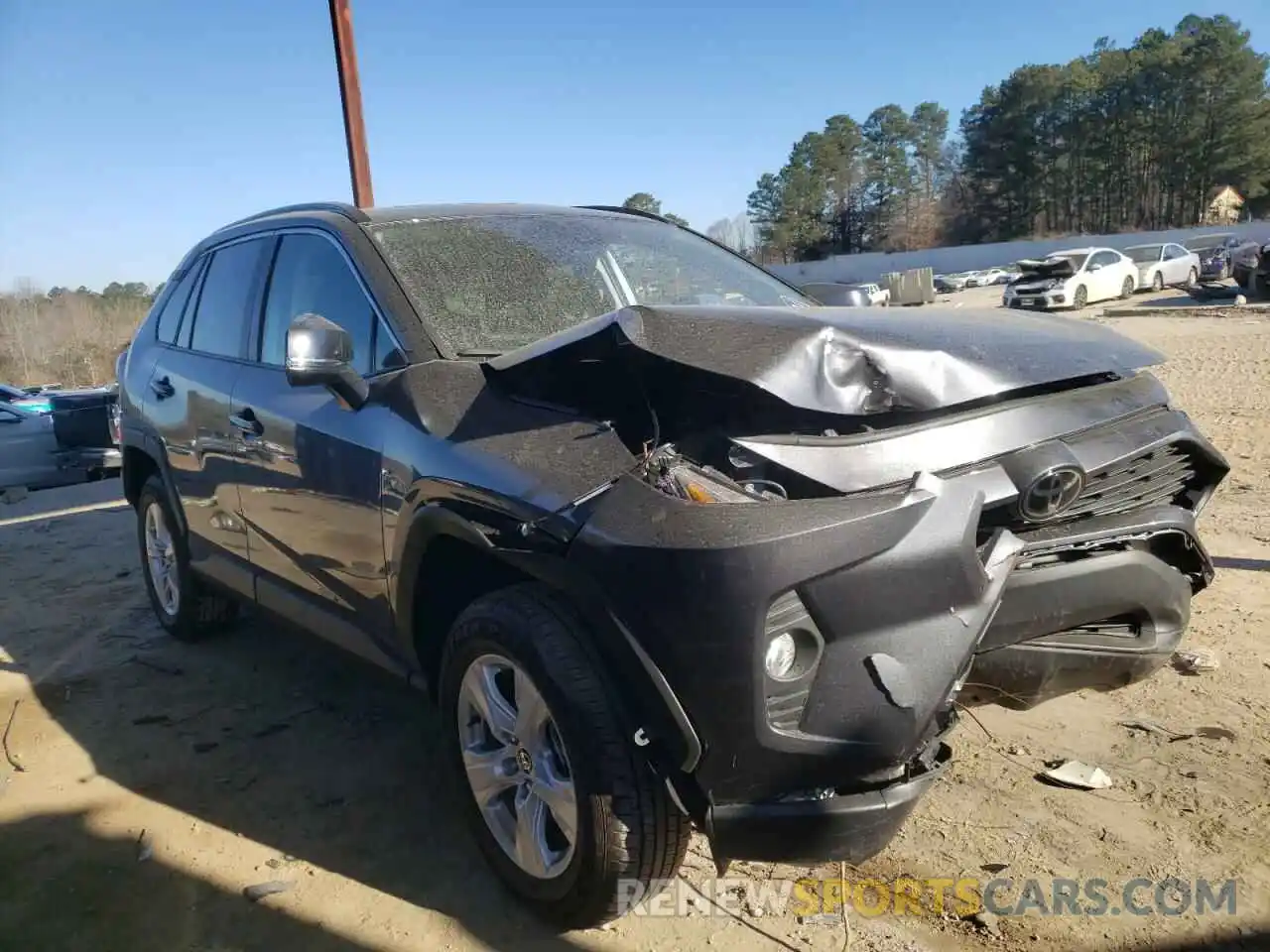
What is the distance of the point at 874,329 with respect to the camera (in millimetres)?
2426

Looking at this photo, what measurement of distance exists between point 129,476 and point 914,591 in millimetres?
4504

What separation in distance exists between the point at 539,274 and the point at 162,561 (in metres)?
2.85

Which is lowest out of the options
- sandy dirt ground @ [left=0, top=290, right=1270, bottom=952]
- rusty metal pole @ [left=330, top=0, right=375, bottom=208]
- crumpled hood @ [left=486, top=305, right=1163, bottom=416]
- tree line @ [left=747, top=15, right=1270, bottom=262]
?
sandy dirt ground @ [left=0, top=290, right=1270, bottom=952]

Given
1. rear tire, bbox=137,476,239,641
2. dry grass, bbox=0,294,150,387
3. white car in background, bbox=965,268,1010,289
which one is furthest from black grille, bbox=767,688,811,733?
dry grass, bbox=0,294,150,387

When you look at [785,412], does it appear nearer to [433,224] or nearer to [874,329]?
[874,329]

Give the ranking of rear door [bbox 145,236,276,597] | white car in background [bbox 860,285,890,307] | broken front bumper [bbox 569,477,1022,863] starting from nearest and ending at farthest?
broken front bumper [bbox 569,477,1022,863] → rear door [bbox 145,236,276,597] → white car in background [bbox 860,285,890,307]

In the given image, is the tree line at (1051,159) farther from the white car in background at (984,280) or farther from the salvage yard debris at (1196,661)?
Answer: the salvage yard debris at (1196,661)

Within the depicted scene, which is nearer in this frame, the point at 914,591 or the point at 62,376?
the point at 914,591

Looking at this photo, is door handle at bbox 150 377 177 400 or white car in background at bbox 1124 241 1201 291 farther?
white car in background at bbox 1124 241 1201 291

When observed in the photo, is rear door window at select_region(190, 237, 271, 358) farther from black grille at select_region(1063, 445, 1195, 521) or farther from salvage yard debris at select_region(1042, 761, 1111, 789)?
salvage yard debris at select_region(1042, 761, 1111, 789)

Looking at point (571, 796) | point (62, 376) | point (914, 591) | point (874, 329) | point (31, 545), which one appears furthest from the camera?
point (62, 376)

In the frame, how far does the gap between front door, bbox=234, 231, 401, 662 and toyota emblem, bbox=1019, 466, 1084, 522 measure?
5.84 ft

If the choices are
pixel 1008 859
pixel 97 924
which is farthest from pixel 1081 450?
pixel 97 924

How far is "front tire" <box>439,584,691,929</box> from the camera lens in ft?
7.01
